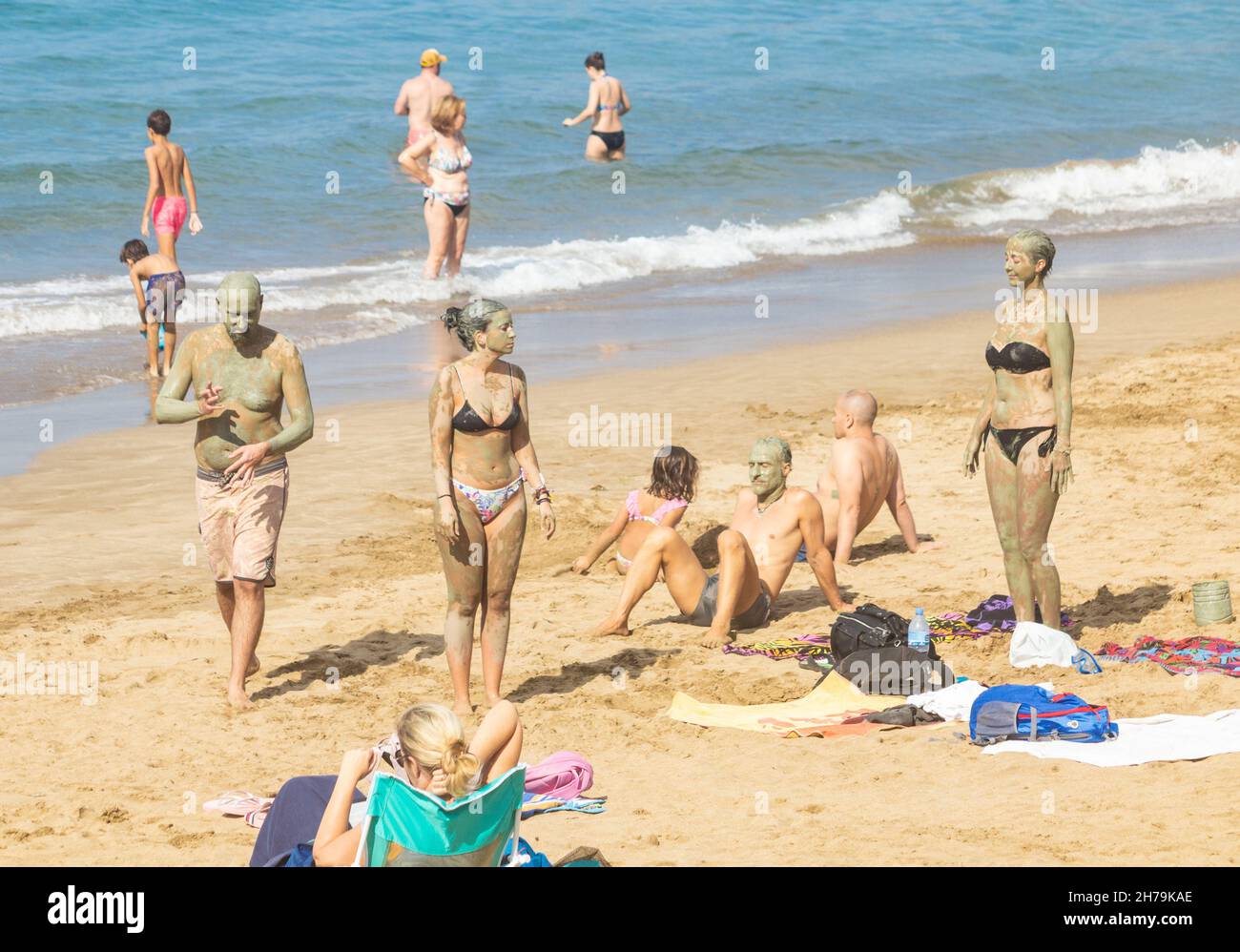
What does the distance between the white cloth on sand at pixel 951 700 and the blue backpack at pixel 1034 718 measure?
221 millimetres

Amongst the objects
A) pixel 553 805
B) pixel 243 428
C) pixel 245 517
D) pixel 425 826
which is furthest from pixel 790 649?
pixel 425 826

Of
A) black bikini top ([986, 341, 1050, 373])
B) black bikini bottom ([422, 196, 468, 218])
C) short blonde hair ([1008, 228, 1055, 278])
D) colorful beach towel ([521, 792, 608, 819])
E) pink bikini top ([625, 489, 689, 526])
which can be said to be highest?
black bikini bottom ([422, 196, 468, 218])

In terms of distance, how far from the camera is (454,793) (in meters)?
4.85

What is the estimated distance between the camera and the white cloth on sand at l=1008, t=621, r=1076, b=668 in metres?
7.62

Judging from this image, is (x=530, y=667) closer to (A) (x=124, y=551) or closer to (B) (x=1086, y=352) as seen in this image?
(A) (x=124, y=551)

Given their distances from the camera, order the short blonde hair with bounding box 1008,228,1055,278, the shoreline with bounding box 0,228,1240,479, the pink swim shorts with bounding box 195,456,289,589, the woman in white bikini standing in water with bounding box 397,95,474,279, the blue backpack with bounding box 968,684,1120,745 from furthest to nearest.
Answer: the woman in white bikini standing in water with bounding box 397,95,474,279
the shoreline with bounding box 0,228,1240,479
the short blonde hair with bounding box 1008,228,1055,278
the pink swim shorts with bounding box 195,456,289,589
the blue backpack with bounding box 968,684,1120,745

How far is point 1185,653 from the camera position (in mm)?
7535

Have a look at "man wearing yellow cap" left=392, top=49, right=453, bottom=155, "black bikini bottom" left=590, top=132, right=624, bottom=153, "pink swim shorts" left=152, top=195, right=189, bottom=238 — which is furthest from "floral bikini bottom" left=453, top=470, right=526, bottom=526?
"black bikini bottom" left=590, top=132, right=624, bottom=153

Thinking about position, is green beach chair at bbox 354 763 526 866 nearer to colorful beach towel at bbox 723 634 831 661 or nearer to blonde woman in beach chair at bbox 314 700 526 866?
blonde woman in beach chair at bbox 314 700 526 866

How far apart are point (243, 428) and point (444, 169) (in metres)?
10.5

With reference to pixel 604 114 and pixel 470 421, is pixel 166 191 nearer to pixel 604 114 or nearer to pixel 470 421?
pixel 470 421

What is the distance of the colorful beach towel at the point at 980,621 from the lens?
8227mm

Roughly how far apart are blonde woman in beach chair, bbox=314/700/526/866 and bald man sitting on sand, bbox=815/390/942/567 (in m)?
4.90

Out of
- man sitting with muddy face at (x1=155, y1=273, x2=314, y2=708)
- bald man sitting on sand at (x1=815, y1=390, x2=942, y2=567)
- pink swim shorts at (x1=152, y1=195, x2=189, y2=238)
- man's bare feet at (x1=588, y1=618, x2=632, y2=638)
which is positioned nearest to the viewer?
man sitting with muddy face at (x1=155, y1=273, x2=314, y2=708)
